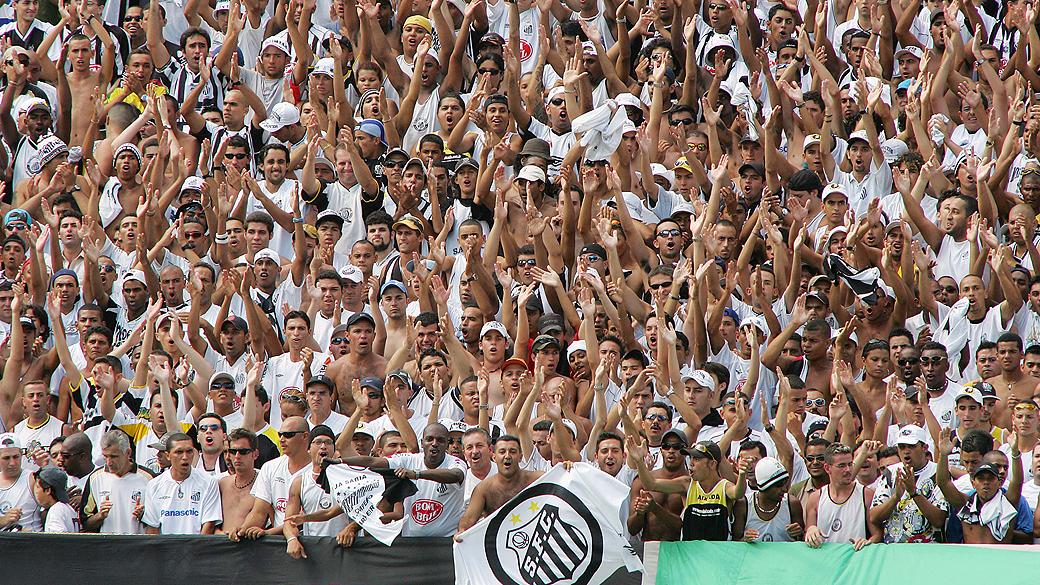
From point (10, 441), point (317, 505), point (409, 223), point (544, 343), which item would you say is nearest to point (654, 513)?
point (317, 505)

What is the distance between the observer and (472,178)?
46.5 feet

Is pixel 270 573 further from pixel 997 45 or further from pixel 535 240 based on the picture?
pixel 997 45

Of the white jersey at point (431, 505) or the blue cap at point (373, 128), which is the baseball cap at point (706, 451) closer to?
the white jersey at point (431, 505)

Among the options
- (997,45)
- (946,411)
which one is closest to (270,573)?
(946,411)

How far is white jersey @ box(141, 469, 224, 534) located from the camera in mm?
11656

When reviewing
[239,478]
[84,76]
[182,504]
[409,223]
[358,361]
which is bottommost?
[182,504]

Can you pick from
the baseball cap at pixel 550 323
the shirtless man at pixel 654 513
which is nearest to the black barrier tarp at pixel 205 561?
the shirtless man at pixel 654 513

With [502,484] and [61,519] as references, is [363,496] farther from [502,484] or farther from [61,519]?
[61,519]

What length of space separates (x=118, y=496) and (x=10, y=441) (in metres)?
1.00

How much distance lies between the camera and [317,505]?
1134cm

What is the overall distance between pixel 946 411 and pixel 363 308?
164 inches

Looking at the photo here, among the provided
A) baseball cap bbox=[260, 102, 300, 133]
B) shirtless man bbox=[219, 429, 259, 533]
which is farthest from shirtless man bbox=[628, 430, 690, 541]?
baseball cap bbox=[260, 102, 300, 133]

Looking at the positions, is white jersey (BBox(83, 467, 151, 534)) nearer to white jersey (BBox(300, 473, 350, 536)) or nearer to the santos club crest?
white jersey (BBox(300, 473, 350, 536))

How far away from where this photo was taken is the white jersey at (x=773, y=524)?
1077 cm
